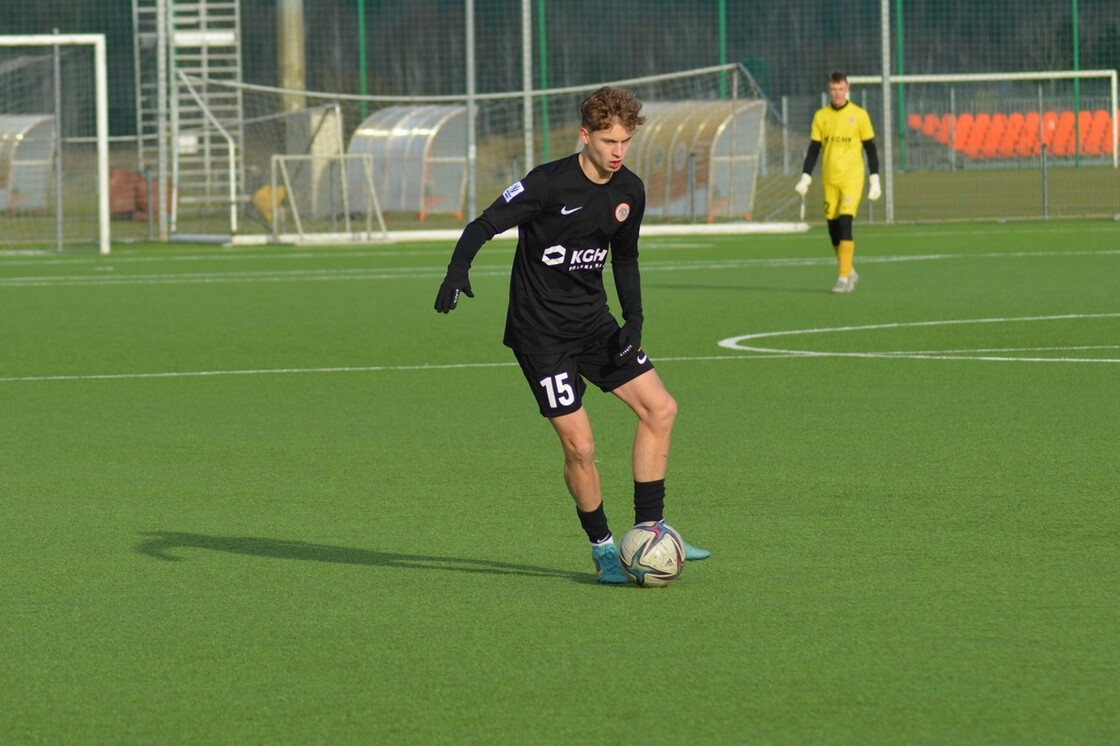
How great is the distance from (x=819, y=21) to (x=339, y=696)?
42.5 meters

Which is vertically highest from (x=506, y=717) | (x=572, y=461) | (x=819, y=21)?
(x=819, y=21)

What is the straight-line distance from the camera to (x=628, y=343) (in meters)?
6.29

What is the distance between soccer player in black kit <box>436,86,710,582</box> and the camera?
20.5 ft

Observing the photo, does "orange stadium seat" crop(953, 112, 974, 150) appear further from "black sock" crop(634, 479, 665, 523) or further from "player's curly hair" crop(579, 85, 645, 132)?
"player's curly hair" crop(579, 85, 645, 132)

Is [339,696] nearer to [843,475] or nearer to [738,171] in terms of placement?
[843,475]

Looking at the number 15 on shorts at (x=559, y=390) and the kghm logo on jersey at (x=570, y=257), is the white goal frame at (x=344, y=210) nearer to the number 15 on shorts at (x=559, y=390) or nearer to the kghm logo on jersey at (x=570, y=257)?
the kghm logo on jersey at (x=570, y=257)

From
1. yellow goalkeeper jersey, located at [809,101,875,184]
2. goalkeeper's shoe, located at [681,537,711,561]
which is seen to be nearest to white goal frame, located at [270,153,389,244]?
yellow goalkeeper jersey, located at [809,101,875,184]

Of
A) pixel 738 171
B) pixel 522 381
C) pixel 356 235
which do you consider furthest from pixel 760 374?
pixel 738 171

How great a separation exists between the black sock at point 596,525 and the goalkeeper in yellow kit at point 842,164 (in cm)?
1266

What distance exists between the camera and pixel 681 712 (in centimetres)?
461

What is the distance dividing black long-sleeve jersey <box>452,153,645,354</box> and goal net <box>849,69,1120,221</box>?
30.0 meters

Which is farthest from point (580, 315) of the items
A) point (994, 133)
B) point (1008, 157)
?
point (994, 133)

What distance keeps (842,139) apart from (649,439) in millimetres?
13288

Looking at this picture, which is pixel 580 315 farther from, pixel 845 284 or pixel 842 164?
pixel 842 164
